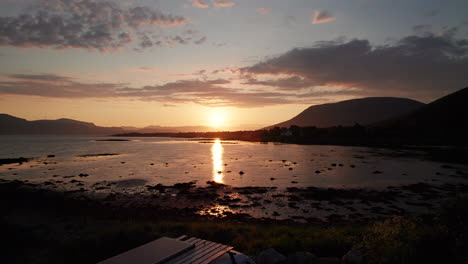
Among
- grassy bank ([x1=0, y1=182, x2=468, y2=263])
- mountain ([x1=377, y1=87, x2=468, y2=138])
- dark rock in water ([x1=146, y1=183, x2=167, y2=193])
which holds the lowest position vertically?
dark rock in water ([x1=146, y1=183, x2=167, y2=193])

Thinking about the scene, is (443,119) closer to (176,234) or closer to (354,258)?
(354,258)

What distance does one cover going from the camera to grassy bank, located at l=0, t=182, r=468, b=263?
646 cm

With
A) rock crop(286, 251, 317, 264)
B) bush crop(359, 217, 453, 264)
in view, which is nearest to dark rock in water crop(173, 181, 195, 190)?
rock crop(286, 251, 317, 264)

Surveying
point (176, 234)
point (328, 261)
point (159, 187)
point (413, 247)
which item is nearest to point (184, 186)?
point (159, 187)

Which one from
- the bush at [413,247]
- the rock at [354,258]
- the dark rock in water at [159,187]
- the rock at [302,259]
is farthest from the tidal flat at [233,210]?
the rock at [302,259]

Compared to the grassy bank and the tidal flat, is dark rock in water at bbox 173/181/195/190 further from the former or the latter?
the grassy bank

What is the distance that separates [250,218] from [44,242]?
14225 millimetres

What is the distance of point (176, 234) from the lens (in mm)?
13391

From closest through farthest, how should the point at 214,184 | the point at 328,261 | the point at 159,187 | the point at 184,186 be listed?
the point at 328,261 → the point at 159,187 → the point at 184,186 → the point at 214,184

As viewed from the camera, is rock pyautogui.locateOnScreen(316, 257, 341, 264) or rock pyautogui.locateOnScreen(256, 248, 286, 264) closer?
rock pyautogui.locateOnScreen(316, 257, 341, 264)

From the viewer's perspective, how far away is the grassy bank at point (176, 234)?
254 inches

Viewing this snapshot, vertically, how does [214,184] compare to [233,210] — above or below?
above

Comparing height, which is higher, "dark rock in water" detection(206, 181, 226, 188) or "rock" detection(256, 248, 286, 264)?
"rock" detection(256, 248, 286, 264)

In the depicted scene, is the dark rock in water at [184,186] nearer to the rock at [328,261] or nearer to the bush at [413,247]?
the rock at [328,261]
